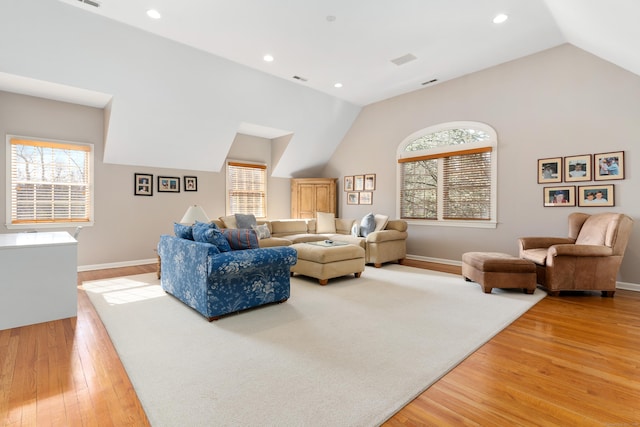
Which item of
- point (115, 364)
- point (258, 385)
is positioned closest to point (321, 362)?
point (258, 385)

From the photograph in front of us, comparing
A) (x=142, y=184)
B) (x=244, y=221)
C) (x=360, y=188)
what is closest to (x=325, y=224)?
(x=360, y=188)

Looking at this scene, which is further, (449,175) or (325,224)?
(325,224)

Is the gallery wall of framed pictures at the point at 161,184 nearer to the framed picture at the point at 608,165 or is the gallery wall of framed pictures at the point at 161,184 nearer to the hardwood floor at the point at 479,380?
the hardwood floor at the point at 479,380

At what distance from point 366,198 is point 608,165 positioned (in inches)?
168

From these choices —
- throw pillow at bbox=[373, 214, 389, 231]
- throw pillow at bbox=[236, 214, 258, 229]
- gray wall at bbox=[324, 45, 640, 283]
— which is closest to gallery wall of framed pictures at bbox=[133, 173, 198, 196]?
throw pillow at bbox=[236, 214, 258, 229]

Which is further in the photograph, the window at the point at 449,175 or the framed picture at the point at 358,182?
the framed picture at the point at 358,182

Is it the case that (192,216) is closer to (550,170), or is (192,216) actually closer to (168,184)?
(168,184)

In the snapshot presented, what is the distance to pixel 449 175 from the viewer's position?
20.1 feet

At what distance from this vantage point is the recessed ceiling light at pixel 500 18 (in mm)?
3864

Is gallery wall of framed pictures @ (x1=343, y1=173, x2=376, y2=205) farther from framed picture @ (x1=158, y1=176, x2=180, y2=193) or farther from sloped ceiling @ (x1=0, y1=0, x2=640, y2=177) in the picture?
framed picture @ (x1=158, y1=176, x2=180, y2=193)

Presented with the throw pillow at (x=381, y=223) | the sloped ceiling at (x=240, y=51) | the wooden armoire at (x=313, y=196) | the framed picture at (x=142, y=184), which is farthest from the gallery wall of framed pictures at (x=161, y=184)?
the throw pillow at (x=381, y=223)

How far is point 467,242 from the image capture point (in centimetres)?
586

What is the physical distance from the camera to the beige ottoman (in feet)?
14.7

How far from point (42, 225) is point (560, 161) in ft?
26.5
